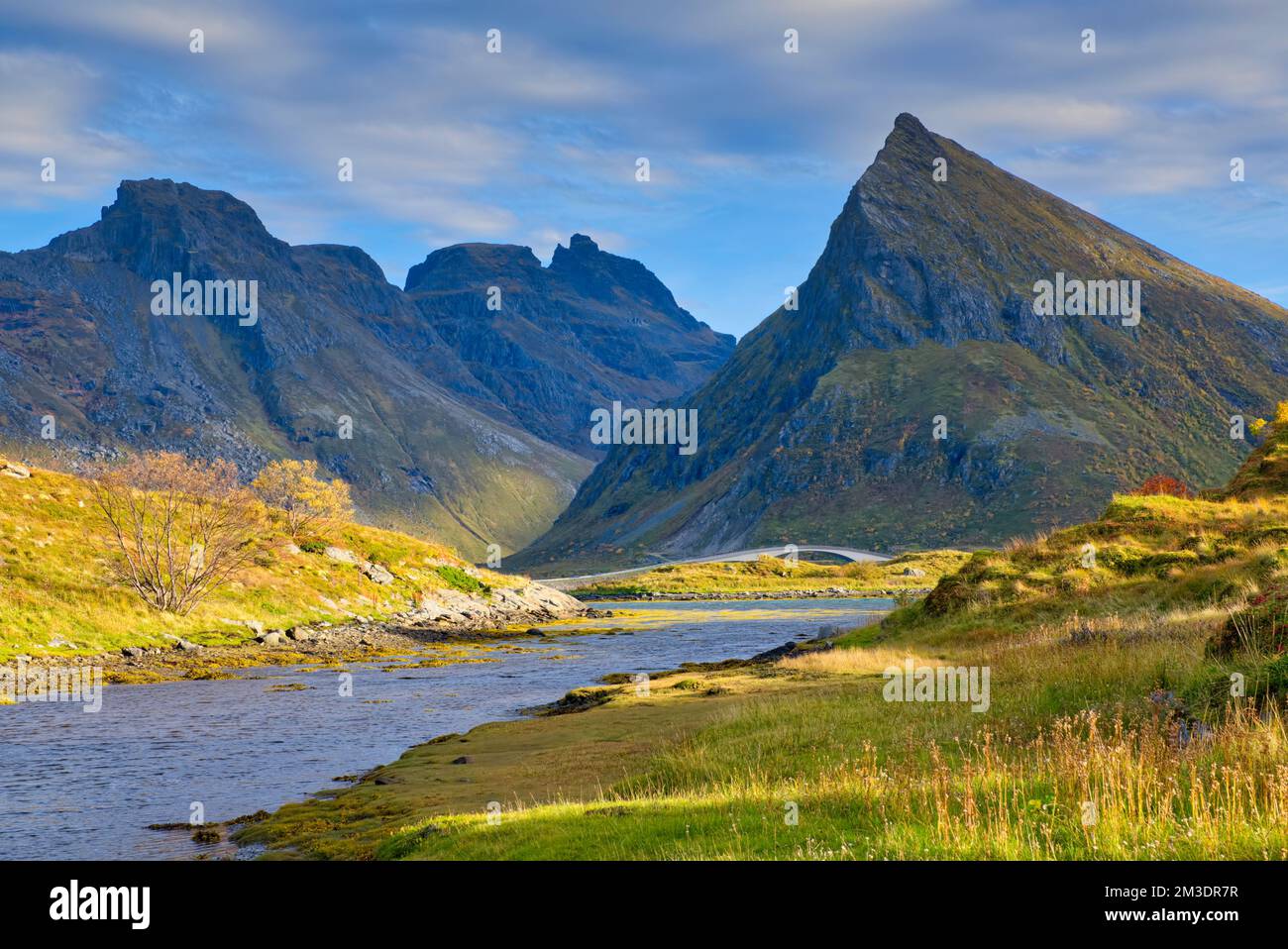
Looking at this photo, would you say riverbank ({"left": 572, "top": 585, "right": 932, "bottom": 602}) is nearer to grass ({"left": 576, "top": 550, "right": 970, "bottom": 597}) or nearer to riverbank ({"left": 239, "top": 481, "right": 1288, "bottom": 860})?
grass ({"left": 576, "top": 550, "right": 970, "bottom": 597})

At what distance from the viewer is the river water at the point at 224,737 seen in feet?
70.5

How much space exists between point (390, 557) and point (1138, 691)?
76.2 meters

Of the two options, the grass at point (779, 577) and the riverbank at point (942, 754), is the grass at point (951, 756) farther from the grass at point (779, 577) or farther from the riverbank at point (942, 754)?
the grass at point (779, 577)

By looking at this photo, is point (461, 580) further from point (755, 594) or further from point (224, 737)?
point (755, 594)

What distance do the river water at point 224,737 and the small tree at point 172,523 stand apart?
43.1 feet

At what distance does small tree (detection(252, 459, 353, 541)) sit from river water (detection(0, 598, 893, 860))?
77.3 ft

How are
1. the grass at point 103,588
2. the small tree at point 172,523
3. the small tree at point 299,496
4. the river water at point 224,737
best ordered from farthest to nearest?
1. the small tree at point 299,496
2. the small tree at point 172,523
3. the grass at point 103,588
4. the river water at point 224,737

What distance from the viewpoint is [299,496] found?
83.0m

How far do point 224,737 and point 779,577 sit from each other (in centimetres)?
15334
